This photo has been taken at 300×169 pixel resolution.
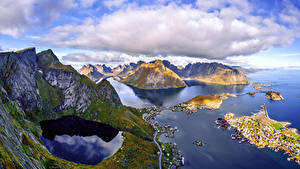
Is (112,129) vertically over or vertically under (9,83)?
under

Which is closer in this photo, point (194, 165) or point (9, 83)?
point (194, 165)

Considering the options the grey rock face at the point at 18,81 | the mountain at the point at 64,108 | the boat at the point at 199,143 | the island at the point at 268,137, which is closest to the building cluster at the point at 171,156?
the mountain at the point at 64,108

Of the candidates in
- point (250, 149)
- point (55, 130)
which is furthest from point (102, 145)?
point (250, 149)

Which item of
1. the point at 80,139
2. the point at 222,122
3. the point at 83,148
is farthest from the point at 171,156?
the point at 222,122

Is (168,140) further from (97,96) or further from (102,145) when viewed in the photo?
(97,96)

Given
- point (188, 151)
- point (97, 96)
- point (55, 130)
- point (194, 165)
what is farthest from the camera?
point (97, 96)

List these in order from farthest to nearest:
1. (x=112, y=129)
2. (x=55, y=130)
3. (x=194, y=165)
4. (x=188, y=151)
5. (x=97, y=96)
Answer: (x=97, y=96)
(x=112, y=129)
(x=55, y=130)
(x=188, y=151)
(x=194, y=165)

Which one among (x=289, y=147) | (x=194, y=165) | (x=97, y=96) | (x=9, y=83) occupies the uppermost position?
(x=9, y=83)

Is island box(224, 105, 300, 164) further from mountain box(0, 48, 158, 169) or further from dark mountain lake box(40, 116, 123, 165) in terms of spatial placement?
dark mountain lake box(40, 116, 123, 165)
